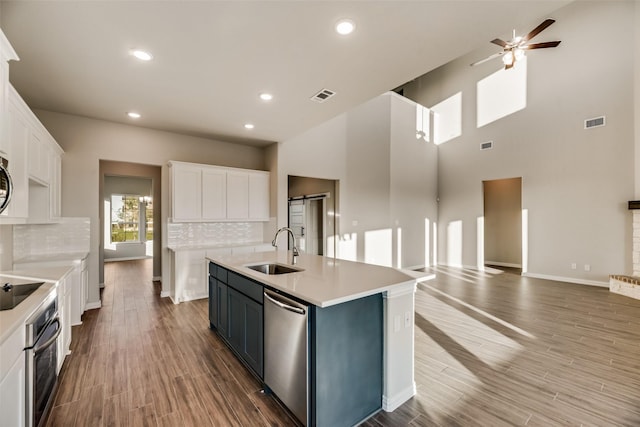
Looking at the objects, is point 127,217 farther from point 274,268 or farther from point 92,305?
point 274,268

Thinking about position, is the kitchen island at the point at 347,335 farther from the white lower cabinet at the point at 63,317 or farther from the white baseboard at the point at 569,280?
the white baseboard at the point at 569,280

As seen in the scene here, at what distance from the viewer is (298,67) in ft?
9.02

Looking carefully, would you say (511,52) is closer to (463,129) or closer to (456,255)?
(463,129)

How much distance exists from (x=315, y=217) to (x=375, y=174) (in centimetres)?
188

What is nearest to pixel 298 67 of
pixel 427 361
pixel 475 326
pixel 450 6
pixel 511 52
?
pixel 450 6

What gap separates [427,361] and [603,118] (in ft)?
20.9

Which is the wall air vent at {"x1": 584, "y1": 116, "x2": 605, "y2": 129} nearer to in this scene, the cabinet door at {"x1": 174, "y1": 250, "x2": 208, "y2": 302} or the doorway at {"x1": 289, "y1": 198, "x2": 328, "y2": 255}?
the doorway at {"x1": 289, "y1": 198, "x2": 328, "y2": 255}

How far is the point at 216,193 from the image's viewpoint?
200 inches

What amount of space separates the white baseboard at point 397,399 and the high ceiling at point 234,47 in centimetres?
275

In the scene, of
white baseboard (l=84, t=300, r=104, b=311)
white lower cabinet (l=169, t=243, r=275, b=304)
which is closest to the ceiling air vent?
white lower cabinet (l=169, t=243, r=275, b=304)

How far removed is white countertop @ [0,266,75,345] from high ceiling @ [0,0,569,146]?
1.97m

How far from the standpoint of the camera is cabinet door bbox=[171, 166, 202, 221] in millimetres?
4641

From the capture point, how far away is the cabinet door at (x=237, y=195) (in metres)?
5.22

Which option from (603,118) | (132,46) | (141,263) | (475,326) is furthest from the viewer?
(141,263)
